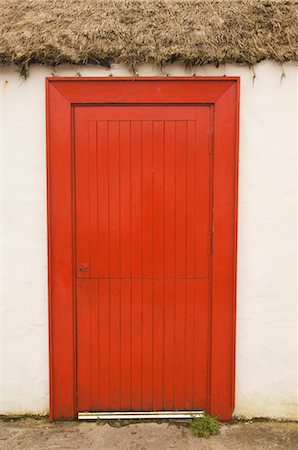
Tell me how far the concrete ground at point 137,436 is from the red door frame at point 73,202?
16 centimetres

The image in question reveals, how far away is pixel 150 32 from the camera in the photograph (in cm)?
362

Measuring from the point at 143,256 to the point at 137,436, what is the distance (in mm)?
1367

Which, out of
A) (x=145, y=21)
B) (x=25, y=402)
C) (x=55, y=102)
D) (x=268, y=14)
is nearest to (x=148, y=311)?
(x=25, y=402)

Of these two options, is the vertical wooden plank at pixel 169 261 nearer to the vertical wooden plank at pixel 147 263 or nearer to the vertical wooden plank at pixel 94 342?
the vertical wooden plank at pixel 147 263

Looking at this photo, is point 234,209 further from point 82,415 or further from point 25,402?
point 25,402

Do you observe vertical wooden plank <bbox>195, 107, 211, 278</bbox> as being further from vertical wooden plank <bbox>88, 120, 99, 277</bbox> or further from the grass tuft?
the grass tuft

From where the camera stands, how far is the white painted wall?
371 cm

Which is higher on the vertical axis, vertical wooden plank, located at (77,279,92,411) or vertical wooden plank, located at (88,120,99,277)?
vertical wooden plank, located at (88,120,99,277)

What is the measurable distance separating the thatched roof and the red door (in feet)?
1.36

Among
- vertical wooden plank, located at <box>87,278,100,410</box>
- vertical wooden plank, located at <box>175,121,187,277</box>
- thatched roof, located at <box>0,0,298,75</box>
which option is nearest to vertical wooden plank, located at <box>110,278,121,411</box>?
vertical wooden plank, located at <box>87,278,100,410</box>

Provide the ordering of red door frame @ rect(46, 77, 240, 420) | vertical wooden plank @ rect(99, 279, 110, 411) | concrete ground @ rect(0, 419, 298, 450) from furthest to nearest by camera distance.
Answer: vertical wooden plank @ rect(99, 279, 110, 411) < red door frame @ rect(46, 77, 240, 420) < concrete ground @ rect(0, 419, 298, 450)

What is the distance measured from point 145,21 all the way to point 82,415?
3.13m

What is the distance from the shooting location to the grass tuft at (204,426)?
145 inches

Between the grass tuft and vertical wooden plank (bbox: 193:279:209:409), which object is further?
vertical wooden plank (bbox: 193:279:209:409)
